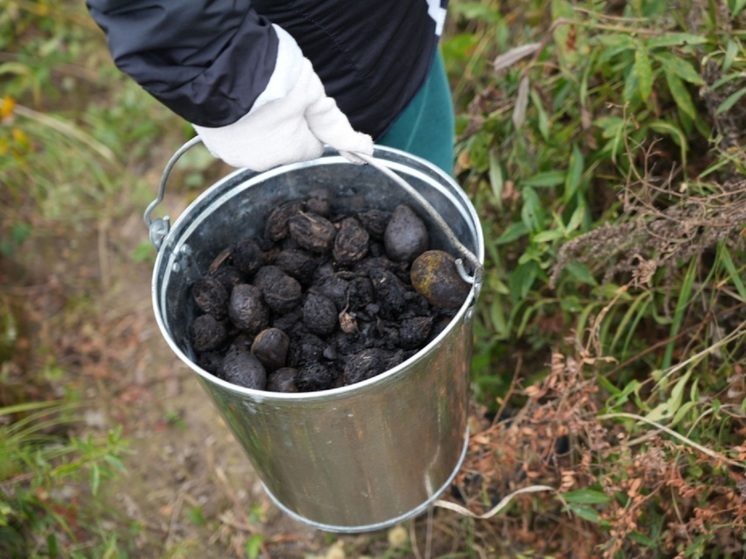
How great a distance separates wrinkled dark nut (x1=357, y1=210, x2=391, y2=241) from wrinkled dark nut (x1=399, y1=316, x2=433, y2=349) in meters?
0.27

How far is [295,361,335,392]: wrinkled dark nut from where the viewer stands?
1.50 metres

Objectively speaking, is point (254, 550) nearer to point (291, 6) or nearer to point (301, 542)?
point (301, 542)

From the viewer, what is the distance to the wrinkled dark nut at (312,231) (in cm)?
168

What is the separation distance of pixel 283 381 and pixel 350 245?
0.35 m

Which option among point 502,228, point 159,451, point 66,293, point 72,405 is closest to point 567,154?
point 502,228

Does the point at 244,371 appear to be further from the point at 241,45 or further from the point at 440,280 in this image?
the point at 241,45

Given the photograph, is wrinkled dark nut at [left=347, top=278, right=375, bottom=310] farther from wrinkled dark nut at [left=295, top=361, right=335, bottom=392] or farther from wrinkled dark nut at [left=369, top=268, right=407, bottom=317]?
wrinkled dark nut at [left=295, top=361, right=335, bottom=392]

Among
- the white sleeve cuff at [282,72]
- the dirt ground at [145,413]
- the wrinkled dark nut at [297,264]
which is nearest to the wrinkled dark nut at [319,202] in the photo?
the wrinkled dark nut at [297,264]

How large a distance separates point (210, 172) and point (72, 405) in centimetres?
117

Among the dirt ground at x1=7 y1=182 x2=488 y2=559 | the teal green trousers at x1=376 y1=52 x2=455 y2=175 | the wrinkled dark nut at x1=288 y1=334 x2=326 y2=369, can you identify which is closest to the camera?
the wrinkled dark nut at x1=288 y1=334 x2=326 y2=369

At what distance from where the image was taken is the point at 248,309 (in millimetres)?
1588

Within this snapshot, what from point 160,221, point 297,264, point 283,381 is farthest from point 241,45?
point 283,381

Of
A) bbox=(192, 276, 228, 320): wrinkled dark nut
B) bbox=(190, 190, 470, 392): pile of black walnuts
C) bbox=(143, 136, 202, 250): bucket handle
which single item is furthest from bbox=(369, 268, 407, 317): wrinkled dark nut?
bbox=(143, 136, 202, 250): bucket handle

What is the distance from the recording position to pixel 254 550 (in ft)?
6.82
